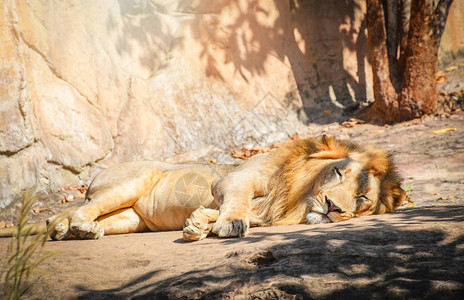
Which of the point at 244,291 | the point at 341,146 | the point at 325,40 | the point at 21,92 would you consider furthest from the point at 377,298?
the point at 325,40

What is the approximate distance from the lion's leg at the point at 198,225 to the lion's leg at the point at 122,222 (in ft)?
4.09

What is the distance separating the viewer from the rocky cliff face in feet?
17.0

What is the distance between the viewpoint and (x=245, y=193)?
357 cm

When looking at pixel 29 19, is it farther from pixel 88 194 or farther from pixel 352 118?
pixel 352 118

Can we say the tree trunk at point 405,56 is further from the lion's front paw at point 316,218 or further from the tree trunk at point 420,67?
the lion's front paw at point 316,218

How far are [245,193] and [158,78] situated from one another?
4.30m

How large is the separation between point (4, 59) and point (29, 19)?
3.38 ft

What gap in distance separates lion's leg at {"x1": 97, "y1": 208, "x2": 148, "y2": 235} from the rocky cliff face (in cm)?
133

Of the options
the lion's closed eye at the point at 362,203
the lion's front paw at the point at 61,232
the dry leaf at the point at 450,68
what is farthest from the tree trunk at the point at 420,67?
the lion's front paw at the point at 61,232

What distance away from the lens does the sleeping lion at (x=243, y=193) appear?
3.35 m

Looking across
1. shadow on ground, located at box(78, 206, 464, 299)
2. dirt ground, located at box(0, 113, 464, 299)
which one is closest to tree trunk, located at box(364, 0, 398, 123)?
dirt ground, located at box(0, 113, 464, 299)

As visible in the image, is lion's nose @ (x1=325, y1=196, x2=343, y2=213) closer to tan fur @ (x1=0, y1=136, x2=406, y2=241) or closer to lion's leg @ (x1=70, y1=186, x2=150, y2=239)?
tan fur @ (x1=0, y1=136, x2=406, y2=241)

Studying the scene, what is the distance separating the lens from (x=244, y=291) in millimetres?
1800

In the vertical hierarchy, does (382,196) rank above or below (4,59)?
below
